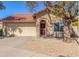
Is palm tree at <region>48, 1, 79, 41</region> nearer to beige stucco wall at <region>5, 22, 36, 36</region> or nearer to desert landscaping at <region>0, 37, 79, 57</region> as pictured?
desert landscaping at <region>0, 37, 79, 57</region>

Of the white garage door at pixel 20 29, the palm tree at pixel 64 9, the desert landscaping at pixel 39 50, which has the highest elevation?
the palm tree at pixel 64 9

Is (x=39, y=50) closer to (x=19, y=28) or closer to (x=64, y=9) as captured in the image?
(x=64, y=9)

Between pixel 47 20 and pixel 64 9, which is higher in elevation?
pixel 64 9

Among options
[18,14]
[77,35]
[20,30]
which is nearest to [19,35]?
[20,30]

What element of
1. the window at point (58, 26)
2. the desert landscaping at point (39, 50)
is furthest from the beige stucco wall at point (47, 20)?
the desert landscaping at point (39, 50)

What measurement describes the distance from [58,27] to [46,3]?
7000 millimetres

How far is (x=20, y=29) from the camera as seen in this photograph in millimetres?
27922

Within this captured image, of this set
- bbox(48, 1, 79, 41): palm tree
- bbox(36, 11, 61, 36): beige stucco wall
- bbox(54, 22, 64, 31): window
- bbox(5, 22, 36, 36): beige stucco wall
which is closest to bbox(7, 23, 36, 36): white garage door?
bbox(5, 22, 36, 36): beige stucco wall

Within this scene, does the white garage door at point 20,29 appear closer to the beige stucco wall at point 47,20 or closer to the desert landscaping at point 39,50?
the beige stucco wall at point 47,20

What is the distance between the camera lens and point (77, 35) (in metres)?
25.5

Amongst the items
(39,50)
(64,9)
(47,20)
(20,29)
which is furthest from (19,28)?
(39,50)

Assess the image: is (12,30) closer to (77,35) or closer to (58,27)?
(58,27)

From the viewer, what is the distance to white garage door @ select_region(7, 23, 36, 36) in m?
27.8

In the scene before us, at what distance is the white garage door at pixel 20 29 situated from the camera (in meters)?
27.8
